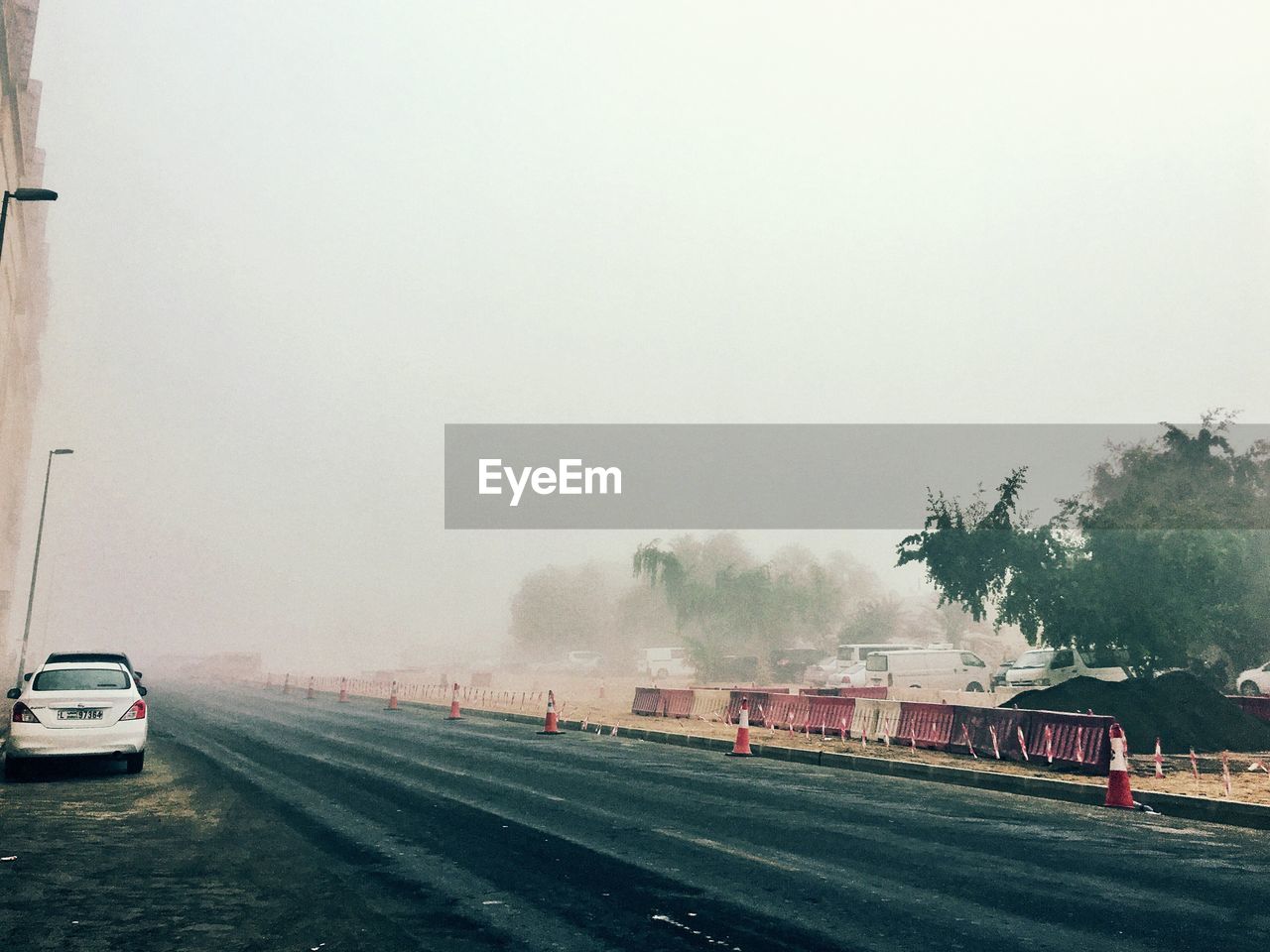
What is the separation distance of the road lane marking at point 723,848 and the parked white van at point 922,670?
2917cm

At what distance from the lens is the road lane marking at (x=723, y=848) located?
891cm

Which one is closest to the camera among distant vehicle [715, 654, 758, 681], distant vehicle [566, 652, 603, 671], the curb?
the curb

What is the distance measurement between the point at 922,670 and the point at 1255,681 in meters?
10.6

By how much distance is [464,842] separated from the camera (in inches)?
392

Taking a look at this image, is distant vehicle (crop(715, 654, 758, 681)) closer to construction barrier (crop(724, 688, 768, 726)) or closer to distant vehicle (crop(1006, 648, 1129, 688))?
distant vehicle (crop(1006, 648, 1129, 688))

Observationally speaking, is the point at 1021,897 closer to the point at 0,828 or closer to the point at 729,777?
the point at 729,777

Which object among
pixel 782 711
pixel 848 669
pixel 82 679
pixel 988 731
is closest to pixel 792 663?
pixel 848 669

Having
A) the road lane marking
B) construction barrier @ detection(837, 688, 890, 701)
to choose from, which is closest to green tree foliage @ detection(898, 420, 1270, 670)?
construction barrier @ detection(837, 688, 890, 701)

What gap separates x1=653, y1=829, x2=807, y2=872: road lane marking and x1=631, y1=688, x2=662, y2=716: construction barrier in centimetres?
1969

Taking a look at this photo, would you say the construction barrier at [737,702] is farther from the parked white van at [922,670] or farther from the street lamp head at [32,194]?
the street lamp head at [32,194]

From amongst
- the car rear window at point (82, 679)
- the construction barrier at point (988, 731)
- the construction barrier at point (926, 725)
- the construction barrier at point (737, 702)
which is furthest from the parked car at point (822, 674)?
the car rear window at point (82, 679)

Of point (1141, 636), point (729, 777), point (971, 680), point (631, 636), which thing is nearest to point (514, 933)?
point (729, 777)

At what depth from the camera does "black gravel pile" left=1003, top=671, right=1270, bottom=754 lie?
2066 cm

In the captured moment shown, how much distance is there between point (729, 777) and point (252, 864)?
863cm
